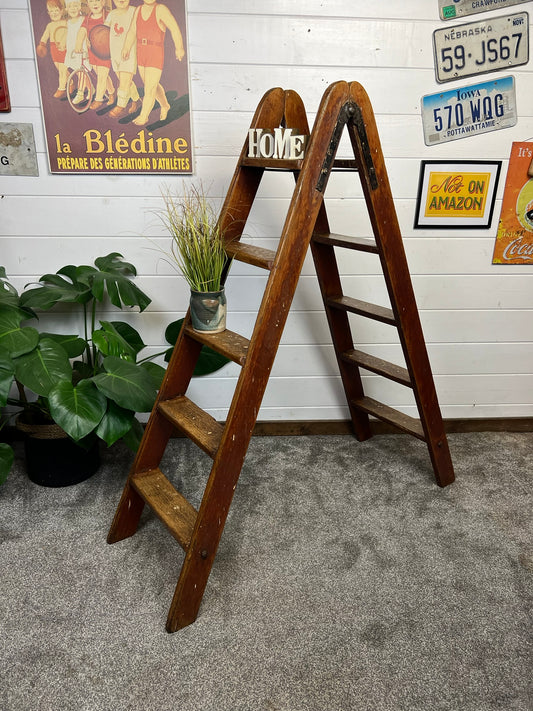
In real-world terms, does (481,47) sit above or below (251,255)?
above

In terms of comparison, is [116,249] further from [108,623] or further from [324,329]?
[108,623]

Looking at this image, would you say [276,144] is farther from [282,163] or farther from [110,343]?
[110,343]

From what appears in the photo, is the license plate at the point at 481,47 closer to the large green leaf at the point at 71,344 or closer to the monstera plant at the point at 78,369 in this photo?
the monstera plant at the point at 78,369

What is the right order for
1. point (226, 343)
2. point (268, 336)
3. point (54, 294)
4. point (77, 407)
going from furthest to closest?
point (54, 294), point (77, 407), point (226, 343), point (268, 336)

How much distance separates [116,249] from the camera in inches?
83.4

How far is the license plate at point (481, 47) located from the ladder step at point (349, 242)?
772 mm

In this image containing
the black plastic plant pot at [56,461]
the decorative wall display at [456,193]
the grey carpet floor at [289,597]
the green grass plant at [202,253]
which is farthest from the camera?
the decorative wall display at [456,193]

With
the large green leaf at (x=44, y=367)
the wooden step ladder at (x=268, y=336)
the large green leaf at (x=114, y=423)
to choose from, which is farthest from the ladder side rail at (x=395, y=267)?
the large green leaf at (x=44, y=367)

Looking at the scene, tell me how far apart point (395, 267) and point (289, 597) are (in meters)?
1.07

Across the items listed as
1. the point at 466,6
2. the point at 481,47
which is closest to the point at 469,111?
the point at 481,47

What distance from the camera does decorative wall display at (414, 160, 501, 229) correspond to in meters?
2.09

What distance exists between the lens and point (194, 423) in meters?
1.54

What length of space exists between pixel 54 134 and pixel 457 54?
1.54m

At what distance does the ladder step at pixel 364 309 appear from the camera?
183cm
